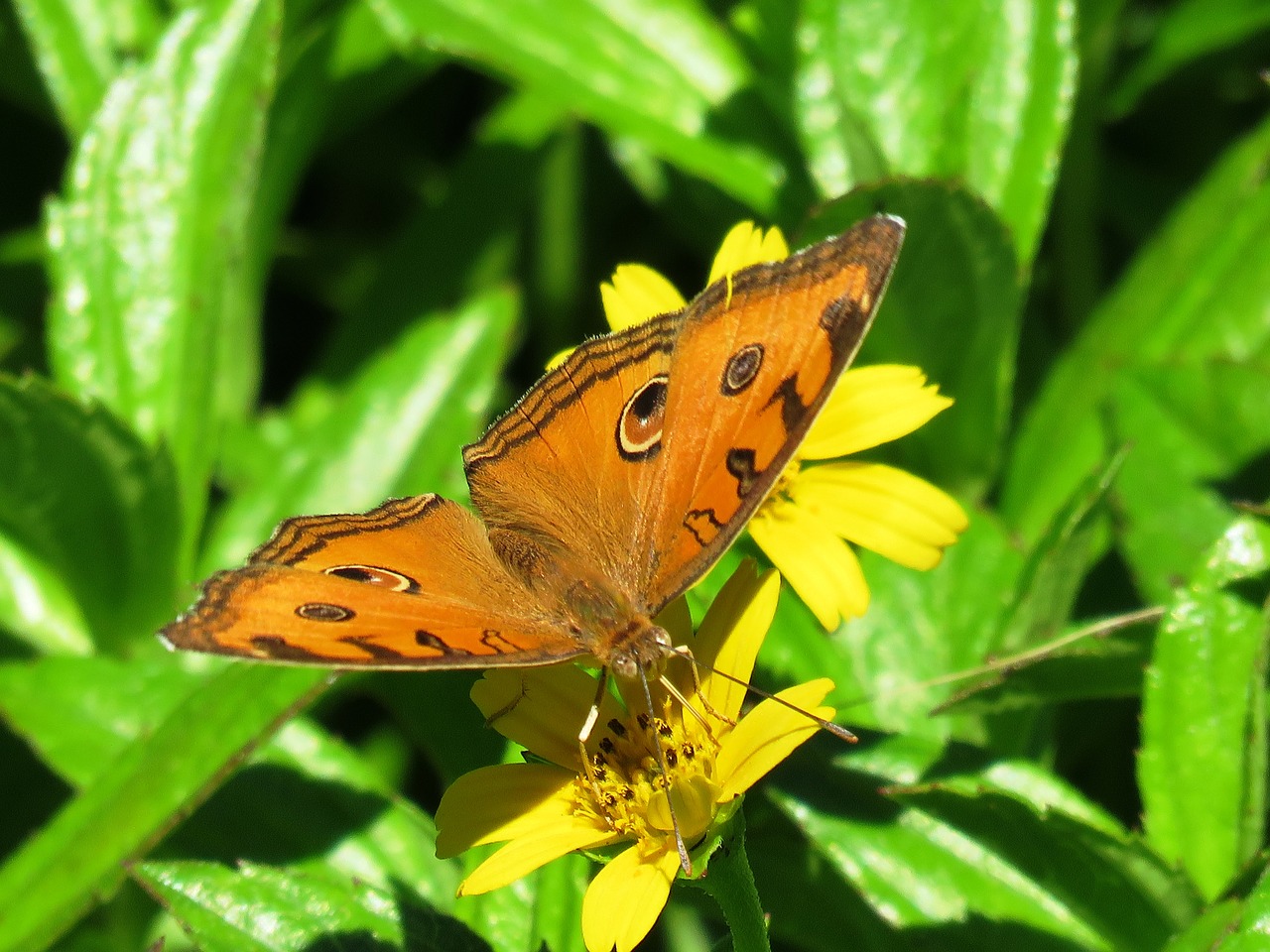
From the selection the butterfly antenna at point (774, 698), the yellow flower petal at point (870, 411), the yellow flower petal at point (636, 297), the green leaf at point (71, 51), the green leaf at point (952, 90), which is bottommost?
the butterfly antenna at point (774, 698)

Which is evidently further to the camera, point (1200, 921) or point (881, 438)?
point (881, 438)

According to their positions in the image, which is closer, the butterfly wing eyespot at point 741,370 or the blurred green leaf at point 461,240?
the butterfly wing eyespot at point 741,370

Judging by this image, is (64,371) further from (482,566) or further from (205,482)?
(482,566)

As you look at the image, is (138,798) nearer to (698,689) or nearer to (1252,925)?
(698,689)

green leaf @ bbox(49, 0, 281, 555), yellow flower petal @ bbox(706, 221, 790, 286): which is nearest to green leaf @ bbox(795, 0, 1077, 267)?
yellow flower petal @ bbox(706, 221, 790, 286)

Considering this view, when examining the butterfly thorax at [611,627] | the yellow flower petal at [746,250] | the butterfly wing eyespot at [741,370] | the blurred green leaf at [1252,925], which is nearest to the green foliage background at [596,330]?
the blurred green leaf at [1252,925]

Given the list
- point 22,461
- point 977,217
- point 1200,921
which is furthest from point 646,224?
point 1200,921

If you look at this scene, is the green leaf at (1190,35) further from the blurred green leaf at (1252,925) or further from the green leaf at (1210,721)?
the blurred green leaf at (1252,925)
